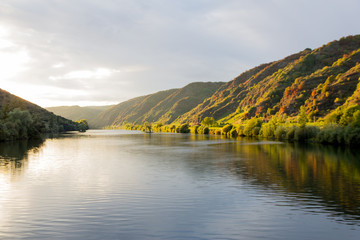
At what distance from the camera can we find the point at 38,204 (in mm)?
22969

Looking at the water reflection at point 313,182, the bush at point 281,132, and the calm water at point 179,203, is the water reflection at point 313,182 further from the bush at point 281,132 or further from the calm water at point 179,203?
the bush at point 281,132

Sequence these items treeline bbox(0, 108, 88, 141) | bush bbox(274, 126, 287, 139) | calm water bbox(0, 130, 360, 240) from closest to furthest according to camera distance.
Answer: calm water bbox(0, 130, 360, 240), treeline bbox(0, 108, 88, 141), bush bbox(274, 126, 287, 139)

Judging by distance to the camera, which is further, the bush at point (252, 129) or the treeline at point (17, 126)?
the bush at point (252, 129)

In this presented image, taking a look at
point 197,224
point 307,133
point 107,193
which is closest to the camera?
point 197,224

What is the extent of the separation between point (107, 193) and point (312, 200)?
709 inches

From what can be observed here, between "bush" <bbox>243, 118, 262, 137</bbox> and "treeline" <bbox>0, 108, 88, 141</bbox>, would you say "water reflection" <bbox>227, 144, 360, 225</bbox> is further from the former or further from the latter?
"bush" <bbox>243, 118, 262, 137</bbox>

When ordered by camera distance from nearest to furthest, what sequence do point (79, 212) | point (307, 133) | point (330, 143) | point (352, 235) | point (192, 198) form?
point (352, 235) → point (79, 212) → point (192, 198) → point (330, 143) → point (307, 133)

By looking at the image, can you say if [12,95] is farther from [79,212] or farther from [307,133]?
[79,212]

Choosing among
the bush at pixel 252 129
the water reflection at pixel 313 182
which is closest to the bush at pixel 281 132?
the bush at pixel 252 129

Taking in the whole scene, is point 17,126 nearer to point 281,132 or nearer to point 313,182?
point 281,132

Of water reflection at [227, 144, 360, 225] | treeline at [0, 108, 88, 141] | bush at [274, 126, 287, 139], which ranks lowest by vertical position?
water reflection at [227, 144, 360, 225]

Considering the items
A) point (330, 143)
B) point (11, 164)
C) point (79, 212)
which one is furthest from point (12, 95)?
point (79, 212)

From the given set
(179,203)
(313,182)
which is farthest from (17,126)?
(313,182)

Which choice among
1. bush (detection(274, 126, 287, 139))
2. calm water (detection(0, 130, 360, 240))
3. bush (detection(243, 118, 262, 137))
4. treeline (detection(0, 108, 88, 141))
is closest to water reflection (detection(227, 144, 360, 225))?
calm water (detection(0, 130, 360, 240))
